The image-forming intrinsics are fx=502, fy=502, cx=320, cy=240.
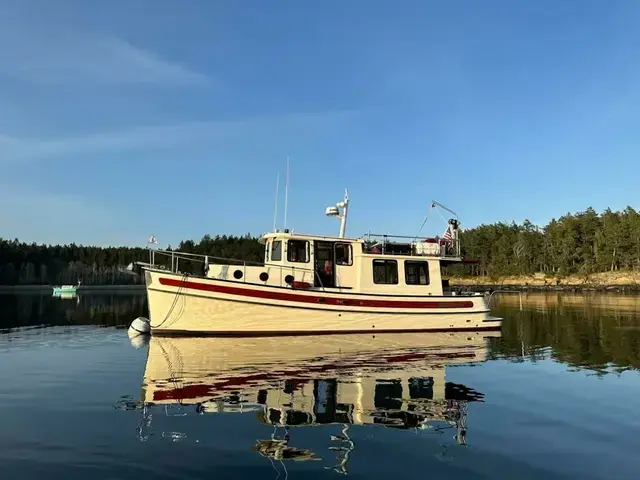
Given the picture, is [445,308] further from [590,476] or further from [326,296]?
Answer: [590,476]

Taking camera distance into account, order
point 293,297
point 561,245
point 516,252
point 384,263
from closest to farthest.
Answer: point 293,297 → point 384,263 → point 561,245 → point 516,252

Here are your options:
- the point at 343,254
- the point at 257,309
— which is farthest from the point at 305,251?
the point at 257,309

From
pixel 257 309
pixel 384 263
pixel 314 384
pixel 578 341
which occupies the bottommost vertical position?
pixel 314 384

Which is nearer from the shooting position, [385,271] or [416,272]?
[385,271]

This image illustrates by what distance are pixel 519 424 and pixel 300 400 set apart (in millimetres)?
3755

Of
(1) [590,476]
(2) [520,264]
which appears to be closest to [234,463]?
(1) [590,476]

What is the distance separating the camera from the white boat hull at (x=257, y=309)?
Answer: 1912 cm

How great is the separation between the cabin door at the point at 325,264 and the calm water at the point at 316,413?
5178 mm

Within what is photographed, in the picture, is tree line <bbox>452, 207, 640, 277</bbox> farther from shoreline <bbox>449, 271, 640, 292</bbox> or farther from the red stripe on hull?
the red stripe on hull

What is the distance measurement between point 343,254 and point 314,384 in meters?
11.3

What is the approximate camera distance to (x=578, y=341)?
18.4m

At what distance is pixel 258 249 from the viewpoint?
106m

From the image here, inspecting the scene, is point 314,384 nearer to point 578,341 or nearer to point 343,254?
point 343,254

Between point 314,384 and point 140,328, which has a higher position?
point 140,328
